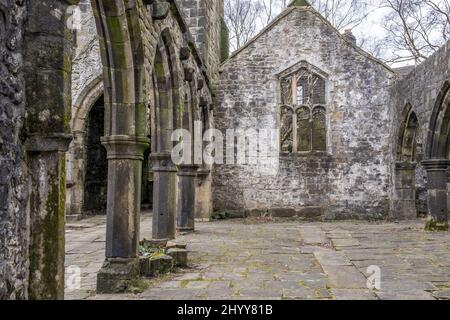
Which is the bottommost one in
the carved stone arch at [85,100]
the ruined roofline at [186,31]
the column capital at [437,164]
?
the column capital at [437,164]

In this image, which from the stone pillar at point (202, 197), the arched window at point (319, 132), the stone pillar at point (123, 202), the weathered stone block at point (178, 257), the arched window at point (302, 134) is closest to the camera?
the stone pillar at point (123, 202)

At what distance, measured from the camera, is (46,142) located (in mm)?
3209

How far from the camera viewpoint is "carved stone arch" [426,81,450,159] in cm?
1086

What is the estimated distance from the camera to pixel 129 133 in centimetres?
562

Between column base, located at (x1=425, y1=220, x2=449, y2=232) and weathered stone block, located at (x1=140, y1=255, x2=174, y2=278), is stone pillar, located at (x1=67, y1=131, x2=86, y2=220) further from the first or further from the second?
column base, located at (x1=425, y1=220, x2=449, y2=232)

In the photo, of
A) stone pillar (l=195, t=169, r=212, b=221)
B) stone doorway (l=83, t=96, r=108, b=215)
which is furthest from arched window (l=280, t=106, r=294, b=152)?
stone doorway (l=83, t=96, r=108, b=215)

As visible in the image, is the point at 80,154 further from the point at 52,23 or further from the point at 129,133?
the point at 52,23

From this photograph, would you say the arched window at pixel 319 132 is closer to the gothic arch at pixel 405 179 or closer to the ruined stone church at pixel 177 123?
the ruined stone church at pixel 177 123

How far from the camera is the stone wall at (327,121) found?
47.6 feet

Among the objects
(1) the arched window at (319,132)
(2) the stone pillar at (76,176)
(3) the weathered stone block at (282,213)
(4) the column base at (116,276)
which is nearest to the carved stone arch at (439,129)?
(3) the weathered stone block at (282,213)

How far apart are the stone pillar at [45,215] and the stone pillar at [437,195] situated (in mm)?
9654

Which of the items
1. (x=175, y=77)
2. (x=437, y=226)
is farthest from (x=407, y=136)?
(x=175, y=77)

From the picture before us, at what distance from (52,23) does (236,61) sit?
1206 centimetres

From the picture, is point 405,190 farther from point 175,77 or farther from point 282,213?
point 175,77
